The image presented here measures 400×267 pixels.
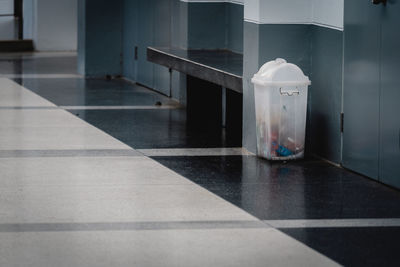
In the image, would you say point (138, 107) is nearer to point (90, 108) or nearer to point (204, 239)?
point (90, 108)

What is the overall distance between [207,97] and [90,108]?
1359 mm

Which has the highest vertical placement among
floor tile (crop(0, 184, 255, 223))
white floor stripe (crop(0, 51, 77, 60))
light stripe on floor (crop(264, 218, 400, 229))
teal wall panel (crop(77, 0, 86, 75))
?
teal wall panel (crop(77, 0, 86, 75))

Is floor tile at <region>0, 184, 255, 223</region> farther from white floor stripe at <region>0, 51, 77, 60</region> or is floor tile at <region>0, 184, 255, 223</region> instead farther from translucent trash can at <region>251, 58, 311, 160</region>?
white floor stripe at <region>0, 51, 77, 60</region>

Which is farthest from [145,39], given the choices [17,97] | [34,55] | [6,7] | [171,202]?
[6,7]

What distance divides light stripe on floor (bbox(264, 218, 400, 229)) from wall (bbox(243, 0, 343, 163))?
1.88 m

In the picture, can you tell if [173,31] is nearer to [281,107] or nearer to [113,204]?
[281,107]

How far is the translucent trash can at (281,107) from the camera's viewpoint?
7.48 metres

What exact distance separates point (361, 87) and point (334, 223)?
171 cm

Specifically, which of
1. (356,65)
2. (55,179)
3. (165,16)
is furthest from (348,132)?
(165,16)

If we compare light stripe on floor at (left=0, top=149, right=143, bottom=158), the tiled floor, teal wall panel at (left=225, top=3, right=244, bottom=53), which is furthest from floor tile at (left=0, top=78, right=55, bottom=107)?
light stripe on floor at (left=0, top=149, right=143, bottom=158)

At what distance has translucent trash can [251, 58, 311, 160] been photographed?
7.48 metres

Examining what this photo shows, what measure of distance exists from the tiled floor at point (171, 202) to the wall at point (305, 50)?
284 millimetres

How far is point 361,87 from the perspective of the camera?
23.2 ft

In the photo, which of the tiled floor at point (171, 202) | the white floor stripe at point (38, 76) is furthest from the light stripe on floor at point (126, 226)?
the white floor stripe at point (38, 76)
